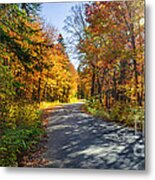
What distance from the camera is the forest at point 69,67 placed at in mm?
2736

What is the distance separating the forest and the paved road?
0.23 feet

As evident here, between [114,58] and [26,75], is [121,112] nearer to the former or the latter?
[114,58]

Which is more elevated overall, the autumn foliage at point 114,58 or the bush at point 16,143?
the autumn foliage at point 114,58

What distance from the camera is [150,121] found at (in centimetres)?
269

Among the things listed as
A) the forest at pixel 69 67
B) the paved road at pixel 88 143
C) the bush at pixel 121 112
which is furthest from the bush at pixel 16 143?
the bush at pixel 121 112

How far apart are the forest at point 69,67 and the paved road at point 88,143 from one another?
2.8 inches

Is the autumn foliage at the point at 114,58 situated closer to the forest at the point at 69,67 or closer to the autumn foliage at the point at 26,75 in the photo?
the forest at the point at 69,67

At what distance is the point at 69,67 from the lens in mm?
2842

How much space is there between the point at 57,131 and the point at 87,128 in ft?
0.73

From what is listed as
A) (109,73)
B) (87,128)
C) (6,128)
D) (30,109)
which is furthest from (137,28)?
(6,128)

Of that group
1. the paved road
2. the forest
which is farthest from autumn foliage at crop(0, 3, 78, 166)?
the paved road

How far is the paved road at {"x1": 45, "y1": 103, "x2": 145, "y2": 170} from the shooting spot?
270 cm

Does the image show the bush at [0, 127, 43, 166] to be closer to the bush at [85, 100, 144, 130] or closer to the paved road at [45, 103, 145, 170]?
the paved road at [45, 103, 145, 170]

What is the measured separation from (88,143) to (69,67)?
1.84ft
